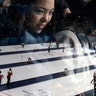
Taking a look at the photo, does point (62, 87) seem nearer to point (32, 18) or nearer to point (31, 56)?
point (31, 56)

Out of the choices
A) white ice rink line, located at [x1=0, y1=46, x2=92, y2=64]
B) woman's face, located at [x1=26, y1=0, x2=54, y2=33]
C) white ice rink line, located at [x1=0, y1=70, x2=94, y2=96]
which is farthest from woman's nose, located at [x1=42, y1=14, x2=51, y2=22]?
white ice rink line, located at [x1=0, y1=70, x2=94, y2=96]

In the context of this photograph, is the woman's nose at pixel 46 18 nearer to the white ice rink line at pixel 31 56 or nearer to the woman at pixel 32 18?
the woman at pixel 32 18

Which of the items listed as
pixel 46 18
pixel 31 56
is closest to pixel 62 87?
pixel 31 56

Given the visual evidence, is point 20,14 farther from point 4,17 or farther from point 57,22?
point 57,22

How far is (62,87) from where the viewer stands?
141 cm

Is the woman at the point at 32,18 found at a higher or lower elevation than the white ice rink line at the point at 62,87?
higher

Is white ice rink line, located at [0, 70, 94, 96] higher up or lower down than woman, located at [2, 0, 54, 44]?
lower down

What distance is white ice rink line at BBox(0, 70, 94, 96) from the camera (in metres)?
1.25

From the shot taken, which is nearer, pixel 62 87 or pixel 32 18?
pixel 32 18

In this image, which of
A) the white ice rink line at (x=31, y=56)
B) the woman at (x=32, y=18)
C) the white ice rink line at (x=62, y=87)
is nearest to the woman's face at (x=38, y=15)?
the woman at (x=32, y=18)

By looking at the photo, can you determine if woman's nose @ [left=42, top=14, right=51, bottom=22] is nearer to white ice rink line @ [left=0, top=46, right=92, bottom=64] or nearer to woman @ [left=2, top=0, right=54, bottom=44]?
woman @ [left=2, top=0, right=54, bottom=44]

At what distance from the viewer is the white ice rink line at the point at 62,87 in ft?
4.09

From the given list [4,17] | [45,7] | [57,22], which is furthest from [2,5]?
[57,22]

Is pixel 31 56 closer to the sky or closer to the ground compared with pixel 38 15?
closer to the ground
